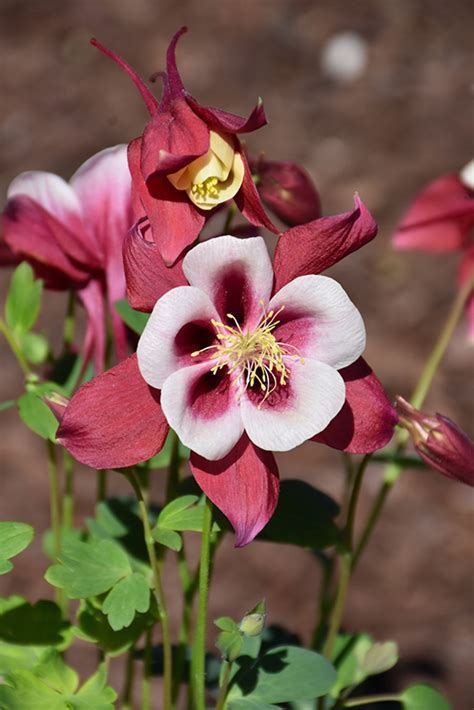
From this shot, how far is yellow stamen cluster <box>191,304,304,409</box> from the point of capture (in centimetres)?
83

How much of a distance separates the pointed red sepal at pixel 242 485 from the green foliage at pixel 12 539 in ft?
0.45

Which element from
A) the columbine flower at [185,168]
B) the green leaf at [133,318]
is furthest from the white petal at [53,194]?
the columbine flower at [185,168]

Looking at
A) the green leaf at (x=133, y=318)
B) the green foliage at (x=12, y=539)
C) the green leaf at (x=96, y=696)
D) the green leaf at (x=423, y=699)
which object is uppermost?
the green leaf at (x=133, y=318)

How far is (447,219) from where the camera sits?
121cm

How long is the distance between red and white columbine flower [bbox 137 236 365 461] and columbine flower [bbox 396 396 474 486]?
95 millimetres

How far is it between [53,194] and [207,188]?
274 millimetres

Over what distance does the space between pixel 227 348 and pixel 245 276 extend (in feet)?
0.19

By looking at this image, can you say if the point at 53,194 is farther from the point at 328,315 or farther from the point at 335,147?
the point at 335,147

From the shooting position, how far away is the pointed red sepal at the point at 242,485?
0.79 m

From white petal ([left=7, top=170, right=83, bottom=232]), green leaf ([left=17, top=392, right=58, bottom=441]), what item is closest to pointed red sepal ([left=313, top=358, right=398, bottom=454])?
green leaf ([left=17, top=392, right=58, bottom=441])

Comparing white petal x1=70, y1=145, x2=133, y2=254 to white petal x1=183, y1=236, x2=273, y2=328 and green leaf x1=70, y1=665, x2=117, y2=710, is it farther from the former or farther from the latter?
green leaf x1=70, y1=665, x2=117, y2=710

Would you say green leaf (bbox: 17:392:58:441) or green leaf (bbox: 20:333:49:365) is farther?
green leaf (bbox: 20:333:49:365)

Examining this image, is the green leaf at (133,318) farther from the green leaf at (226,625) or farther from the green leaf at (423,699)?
the green leaf at (423,699)

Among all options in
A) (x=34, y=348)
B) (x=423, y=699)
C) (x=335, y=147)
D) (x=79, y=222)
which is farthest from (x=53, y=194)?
(x=335, y=147)
